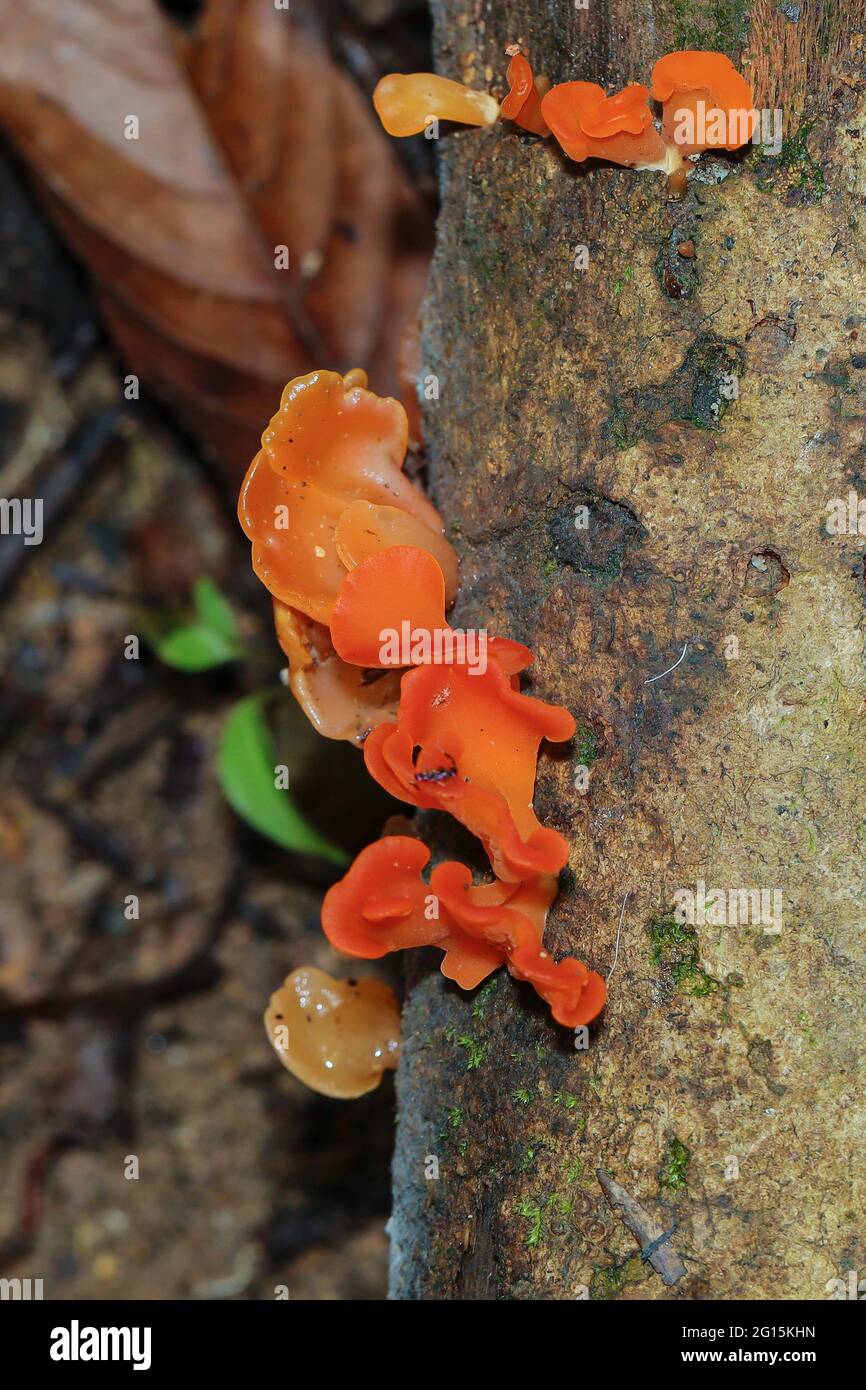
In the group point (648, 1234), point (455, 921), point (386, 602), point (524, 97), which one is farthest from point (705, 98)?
point (648, 1234)

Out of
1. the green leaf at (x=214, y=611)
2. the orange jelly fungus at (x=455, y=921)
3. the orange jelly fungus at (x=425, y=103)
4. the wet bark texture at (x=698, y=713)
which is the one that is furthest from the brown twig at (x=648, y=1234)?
the green leaf at (x=214, y=611)

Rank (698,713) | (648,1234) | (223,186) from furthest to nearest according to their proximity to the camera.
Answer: (223,186) → (698,713) → (648,1234)

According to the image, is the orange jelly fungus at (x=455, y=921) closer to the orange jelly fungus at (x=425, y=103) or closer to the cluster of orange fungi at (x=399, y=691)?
the cluster of orange fungi at (x=399, y=691)

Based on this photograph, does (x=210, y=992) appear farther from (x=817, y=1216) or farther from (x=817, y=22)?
(x=817, y=22)

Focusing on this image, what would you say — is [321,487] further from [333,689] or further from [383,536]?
[333,689]


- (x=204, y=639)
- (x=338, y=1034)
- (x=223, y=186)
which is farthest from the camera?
(x=204, y=639)

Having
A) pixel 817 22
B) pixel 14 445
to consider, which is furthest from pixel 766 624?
pixel 14 445

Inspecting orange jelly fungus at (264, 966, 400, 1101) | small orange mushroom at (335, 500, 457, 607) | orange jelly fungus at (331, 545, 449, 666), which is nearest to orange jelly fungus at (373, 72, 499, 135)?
small orange mushroom at (335, 500, 457, 607)

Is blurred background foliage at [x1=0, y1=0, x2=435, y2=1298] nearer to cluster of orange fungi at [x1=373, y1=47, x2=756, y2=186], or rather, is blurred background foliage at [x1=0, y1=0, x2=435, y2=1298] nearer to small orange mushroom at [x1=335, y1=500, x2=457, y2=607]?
small orange mushroom at [x1=335, y1=500, x2=457, y2=607]
